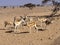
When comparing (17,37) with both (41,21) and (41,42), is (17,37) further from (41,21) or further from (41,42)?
(41,21)

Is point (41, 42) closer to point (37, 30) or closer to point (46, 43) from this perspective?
point (46, 43)

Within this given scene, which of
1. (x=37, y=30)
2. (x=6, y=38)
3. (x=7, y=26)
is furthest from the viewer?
(x=7, y=26)

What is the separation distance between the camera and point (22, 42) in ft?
58.3

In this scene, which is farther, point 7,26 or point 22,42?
point 7,26

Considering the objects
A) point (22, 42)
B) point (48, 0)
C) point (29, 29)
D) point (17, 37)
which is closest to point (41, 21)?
point (29, 29)

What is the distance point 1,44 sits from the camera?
17.3 m

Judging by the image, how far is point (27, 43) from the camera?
56.5 feet

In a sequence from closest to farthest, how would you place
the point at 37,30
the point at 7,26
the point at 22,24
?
1. the point at 37,30
2. the point at 22,24
3. the point at 7,26

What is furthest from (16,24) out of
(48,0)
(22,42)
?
(48,0)

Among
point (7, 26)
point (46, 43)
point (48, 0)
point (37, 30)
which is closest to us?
point (46, 43)

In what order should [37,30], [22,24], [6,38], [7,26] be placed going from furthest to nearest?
[7,26] < [22,24] < [37,30] < [6,38]

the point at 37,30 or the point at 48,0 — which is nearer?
the point at 37,30

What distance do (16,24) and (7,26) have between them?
5.42 meters

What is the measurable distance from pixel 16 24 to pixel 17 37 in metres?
3.83
